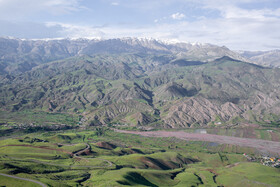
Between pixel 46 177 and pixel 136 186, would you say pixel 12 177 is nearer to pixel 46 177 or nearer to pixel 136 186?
pixel 46 177

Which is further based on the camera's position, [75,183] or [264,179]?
[264,179]

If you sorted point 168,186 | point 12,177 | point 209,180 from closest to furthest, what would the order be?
point 12,177
point 168,186
point 209,180

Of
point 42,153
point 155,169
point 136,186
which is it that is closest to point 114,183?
point 136,186

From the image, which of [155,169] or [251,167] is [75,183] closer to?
[155,169]

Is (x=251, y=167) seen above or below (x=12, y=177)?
below

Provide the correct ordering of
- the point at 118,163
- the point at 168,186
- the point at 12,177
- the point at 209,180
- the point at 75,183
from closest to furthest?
the point at 12,177, the point at 75,183, the point at 168,186, the point at 209,180, the point at 118,163

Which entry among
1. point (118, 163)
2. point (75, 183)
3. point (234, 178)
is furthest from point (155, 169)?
point (75, 183)

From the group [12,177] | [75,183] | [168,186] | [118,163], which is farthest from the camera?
[118,163]

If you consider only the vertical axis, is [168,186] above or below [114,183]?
below

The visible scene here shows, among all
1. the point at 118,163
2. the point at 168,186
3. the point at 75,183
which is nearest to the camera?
the point at 75,183
